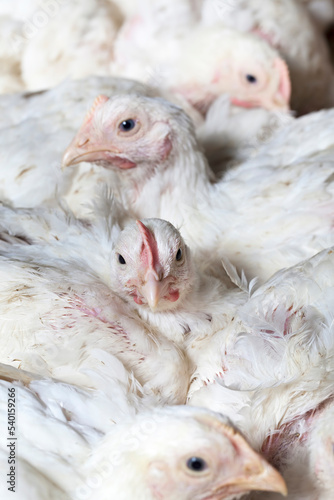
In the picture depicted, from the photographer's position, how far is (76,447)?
47.9 inches

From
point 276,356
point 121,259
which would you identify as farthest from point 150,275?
point 276,356

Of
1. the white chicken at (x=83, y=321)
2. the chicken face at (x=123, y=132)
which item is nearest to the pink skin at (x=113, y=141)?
the chicken face at (x=123, y=132)

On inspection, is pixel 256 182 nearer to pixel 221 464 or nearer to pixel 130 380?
pixel 130 380

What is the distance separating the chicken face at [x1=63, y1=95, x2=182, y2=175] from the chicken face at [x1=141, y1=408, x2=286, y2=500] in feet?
3.39

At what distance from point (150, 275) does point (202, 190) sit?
0.65m

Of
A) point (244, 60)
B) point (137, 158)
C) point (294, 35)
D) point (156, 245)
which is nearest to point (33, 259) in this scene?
point (156, 245)

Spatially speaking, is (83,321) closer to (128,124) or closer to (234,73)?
(128,124)

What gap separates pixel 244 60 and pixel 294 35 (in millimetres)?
405

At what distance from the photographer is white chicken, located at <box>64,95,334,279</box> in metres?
1.91

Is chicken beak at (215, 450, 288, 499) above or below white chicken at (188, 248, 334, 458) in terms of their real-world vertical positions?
above

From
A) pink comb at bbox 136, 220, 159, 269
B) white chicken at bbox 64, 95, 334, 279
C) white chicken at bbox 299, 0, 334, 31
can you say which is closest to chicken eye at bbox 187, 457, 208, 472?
pink comb at bbox 136, 220, 159, 269

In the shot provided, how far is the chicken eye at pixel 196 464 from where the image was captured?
3.57 feet

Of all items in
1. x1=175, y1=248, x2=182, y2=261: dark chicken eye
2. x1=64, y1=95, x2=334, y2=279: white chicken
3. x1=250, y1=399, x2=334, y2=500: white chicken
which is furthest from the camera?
x1=64, y1=95, x2=334, y2=279: white chicken

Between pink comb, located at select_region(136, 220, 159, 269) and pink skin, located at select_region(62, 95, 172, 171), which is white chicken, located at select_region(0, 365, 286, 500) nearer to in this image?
pink comb, located at select_region(136, 220, 159, 269)
